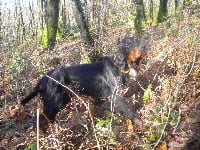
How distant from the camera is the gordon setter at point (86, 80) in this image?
589 centimetres

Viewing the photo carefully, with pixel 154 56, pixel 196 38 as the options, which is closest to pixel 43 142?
pixel 196 38

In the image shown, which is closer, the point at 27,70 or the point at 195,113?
the point at 195,113

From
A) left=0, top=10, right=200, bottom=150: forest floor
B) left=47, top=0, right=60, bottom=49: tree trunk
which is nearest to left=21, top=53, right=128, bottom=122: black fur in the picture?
left=0, top=10, right=200, bottom=150: forest floor

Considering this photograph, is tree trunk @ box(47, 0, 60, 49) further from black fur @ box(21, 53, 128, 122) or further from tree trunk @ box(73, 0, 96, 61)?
black fur @ box(21, 53, 128, 122)

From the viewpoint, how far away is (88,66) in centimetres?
621

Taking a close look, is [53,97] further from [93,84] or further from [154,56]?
[154,56]

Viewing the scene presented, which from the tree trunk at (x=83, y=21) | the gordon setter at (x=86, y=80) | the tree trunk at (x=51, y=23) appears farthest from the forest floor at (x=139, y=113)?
the tree trunk at (x=51, y=23)

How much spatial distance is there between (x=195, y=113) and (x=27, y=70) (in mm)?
5709

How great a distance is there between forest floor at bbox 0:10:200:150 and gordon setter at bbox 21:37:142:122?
0.89 ft

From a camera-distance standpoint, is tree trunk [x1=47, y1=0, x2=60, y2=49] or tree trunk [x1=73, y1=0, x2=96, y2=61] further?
tree trunk [x1=47, y1=0, x2=60, y2=49]

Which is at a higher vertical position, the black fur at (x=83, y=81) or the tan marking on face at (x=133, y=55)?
the tan marking on face at (x=133, y=55)

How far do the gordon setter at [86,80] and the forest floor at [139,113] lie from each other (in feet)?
0.89

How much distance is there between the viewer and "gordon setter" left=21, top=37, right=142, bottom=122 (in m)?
5.89

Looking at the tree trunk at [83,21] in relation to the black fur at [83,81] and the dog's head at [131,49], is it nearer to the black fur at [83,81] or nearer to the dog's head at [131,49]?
the black fur at [83,81]
